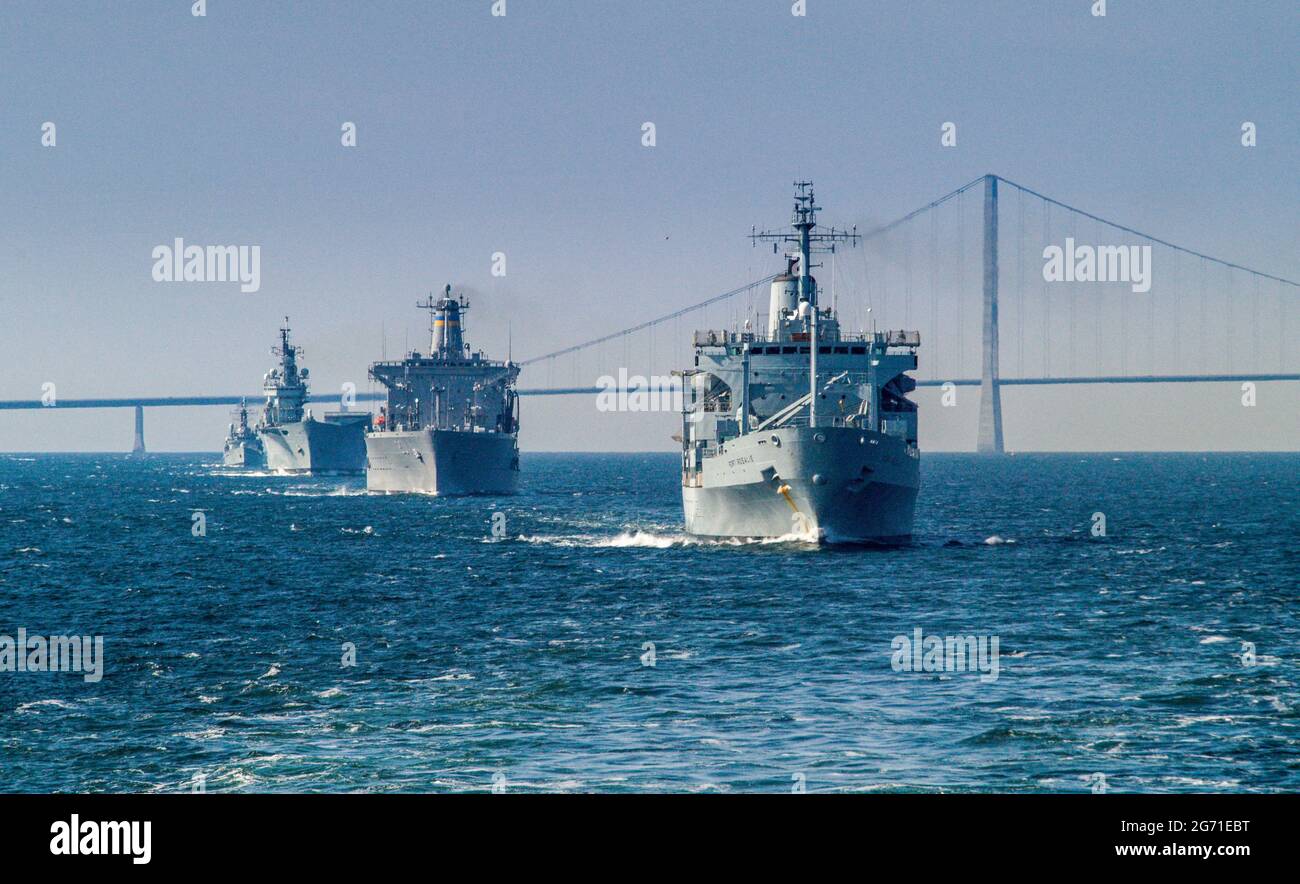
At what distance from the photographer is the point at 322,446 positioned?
536 ft

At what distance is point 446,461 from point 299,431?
6091 centimetres

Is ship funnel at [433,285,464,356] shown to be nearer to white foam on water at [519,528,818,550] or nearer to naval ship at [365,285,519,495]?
naval ship at [365,285,519,495]

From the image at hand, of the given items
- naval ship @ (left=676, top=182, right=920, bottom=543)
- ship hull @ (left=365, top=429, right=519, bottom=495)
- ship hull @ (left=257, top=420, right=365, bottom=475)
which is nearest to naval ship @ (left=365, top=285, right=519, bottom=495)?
ship hull @ (left=365, top=429, right=519, bottom=495)

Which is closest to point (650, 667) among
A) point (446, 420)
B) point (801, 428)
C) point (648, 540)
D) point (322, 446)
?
point (801, 428)

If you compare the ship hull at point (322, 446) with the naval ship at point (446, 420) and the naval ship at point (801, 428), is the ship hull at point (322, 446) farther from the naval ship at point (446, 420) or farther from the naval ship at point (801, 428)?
the naval ship at point (801, 428)

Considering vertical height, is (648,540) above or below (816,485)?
below

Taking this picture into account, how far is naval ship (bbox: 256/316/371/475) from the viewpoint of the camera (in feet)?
536

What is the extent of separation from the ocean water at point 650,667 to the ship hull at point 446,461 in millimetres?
41349

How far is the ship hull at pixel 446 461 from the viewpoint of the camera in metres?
109

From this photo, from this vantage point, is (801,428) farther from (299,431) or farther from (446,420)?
(299,431)

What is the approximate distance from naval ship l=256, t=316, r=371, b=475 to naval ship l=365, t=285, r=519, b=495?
3866cm
